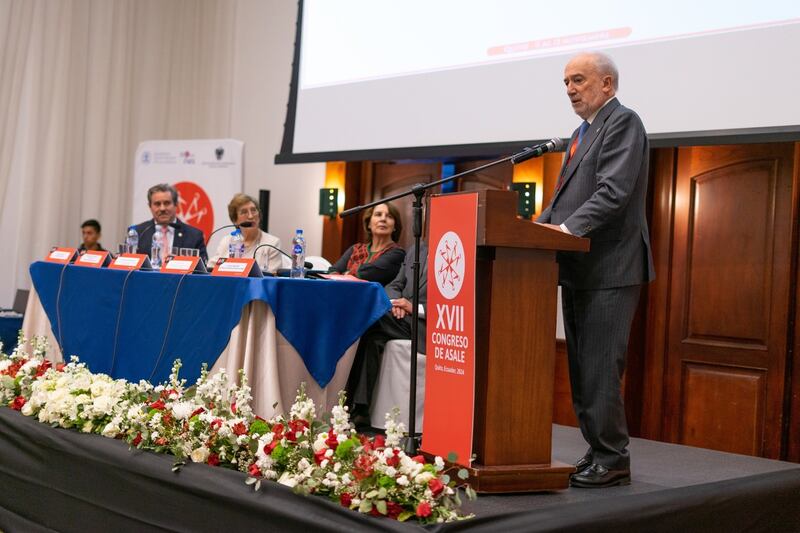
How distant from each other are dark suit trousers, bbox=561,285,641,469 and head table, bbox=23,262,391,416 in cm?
106

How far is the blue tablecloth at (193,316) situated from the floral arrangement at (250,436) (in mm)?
401

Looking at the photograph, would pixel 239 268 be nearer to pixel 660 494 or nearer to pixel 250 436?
pixel 250 436

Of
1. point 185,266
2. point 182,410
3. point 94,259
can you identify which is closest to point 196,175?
point 94,259

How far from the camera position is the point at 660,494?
2363 millimetres

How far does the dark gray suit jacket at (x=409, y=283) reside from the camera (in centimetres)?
399

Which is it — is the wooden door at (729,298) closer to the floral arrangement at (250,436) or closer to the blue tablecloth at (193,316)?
the blue tablecloth at (193,316)

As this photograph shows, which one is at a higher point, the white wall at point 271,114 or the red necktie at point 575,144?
the white wall at point 271,114

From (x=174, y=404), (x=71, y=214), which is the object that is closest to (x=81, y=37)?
(x=71, y=214)

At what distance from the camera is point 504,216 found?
2439 millimetres

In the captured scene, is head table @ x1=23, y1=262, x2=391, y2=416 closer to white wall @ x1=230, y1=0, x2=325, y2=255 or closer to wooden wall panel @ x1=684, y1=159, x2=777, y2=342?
wooden wall panel @ x1=684, y1=159, x2=777, y2=342

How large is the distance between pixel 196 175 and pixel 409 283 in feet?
10.3

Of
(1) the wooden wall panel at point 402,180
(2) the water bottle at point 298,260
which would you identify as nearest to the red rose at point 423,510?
(2) the water bottle at point 298,260

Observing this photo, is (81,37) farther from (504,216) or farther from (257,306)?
(504,216)

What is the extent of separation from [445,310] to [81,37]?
6127 mm
